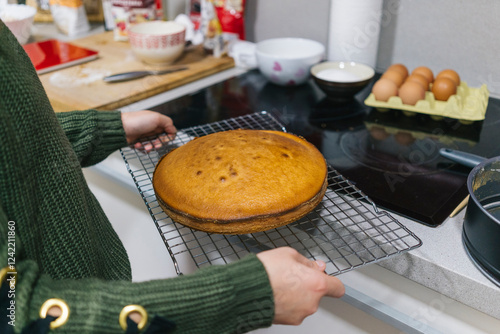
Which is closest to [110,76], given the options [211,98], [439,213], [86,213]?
[211,98]

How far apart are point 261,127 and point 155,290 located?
2.06ft

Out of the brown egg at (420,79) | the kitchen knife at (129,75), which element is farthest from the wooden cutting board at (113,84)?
the brown egg at (420,79)

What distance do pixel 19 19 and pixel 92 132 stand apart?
2.97ft

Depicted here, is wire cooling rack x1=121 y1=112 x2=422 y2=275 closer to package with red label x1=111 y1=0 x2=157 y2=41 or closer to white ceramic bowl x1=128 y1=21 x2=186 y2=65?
white ceramic bowl x1=128 y1=21 x2=186 y2=65

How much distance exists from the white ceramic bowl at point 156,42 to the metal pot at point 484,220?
3.38ft

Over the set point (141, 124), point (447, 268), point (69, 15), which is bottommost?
point (447, 268)

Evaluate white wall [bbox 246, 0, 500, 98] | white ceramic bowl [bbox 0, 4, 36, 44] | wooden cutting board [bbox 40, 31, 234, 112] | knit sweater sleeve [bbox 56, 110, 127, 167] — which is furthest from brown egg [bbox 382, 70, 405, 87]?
white ceramic bowl [bbox 0, 4, 36, 44]

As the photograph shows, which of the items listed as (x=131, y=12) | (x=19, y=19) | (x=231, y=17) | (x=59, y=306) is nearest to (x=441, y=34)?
(x=231, y=17)

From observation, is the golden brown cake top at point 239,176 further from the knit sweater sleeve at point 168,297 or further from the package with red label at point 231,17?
the package with red label at point 231,17

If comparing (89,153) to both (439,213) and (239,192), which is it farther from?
(439,213)

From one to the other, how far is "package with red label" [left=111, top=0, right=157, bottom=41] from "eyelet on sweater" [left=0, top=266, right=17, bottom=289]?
1.28 m

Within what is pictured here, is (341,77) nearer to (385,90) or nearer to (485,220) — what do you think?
(385,90)

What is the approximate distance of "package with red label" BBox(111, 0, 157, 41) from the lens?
1.59 m

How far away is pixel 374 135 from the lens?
41.8 inches
